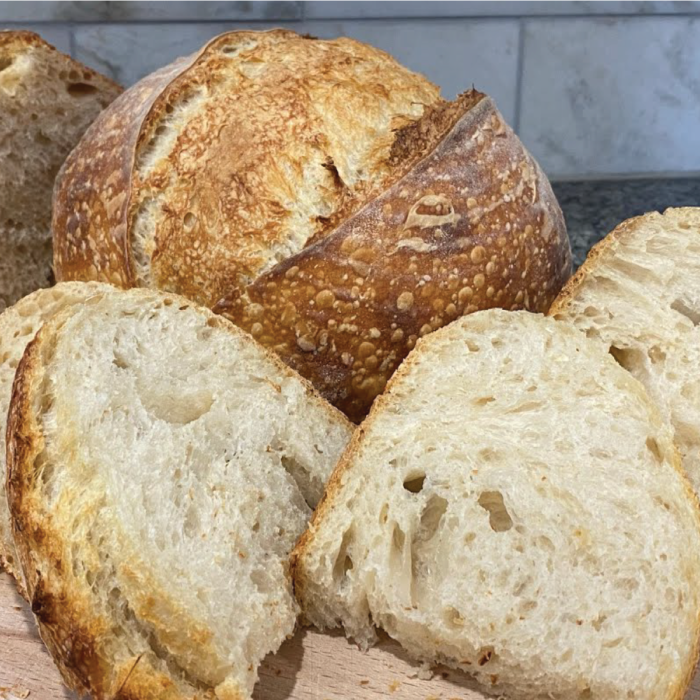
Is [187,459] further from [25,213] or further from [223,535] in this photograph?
[25,213]

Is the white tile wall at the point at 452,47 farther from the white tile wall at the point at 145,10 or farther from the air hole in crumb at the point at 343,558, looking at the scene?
the air hole in crumb at the point at 343,558

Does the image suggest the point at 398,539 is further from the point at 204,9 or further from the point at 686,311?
the point at 204,9

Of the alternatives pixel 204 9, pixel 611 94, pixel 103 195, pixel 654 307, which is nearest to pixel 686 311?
pixel 654 307

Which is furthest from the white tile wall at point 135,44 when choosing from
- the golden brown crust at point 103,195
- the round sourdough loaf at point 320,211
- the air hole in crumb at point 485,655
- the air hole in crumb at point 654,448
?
the air hole in crumb at point 485,655

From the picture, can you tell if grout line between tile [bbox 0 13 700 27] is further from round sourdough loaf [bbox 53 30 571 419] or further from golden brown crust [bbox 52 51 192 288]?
round sourdough loaf [bbox 53 30 571 419]

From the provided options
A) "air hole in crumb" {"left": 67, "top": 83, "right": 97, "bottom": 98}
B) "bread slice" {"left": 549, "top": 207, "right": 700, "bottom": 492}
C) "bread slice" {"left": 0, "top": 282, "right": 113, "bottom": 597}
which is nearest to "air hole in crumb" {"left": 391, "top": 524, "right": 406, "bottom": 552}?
"bread slice" {"left": 549, "top": 207, "right": 700, "bottom": 492}
